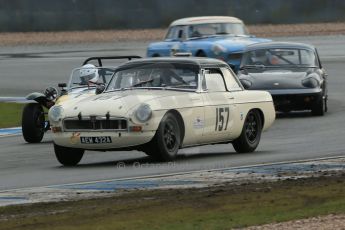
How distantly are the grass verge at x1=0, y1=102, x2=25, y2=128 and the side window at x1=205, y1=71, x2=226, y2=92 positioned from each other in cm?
652

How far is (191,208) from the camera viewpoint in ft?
30.0

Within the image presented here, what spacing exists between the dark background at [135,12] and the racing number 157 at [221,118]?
2831cm

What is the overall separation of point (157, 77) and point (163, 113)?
110cm

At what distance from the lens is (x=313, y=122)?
62.1 feet

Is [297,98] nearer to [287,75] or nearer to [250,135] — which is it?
[287,75]

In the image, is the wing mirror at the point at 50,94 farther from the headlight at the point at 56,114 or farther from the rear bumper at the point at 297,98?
the rear bumper at the point at 297,98

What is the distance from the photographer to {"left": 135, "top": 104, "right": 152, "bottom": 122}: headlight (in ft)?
41.7

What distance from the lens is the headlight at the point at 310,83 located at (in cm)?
2023

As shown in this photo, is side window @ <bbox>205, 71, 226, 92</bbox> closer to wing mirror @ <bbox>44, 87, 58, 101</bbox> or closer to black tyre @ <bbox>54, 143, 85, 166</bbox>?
black tyre @ <bbox>54, 143, 85, 166</bbox>

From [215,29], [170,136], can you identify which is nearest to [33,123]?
[170,136]

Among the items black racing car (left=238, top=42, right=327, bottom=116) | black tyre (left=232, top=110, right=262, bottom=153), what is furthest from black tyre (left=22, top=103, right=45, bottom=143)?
black racing car (left=238, top=42, right=327, bottom=116)

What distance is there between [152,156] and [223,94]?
1.64 metres

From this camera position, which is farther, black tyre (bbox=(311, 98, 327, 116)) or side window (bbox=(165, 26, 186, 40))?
side window (bbox=(165, 26, 186, 40))

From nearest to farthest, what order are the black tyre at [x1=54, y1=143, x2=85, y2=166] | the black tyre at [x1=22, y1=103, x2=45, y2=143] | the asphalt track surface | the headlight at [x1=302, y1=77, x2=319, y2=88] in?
the asphalt track surface < the black tyre at [x1=54, y1=143, x2=85, y2=166] < the black tyre at [x1=22, y1=103, x2=45, y2=143] < the headlight at [x1=302, y1=77, x2=319, y2=88]
